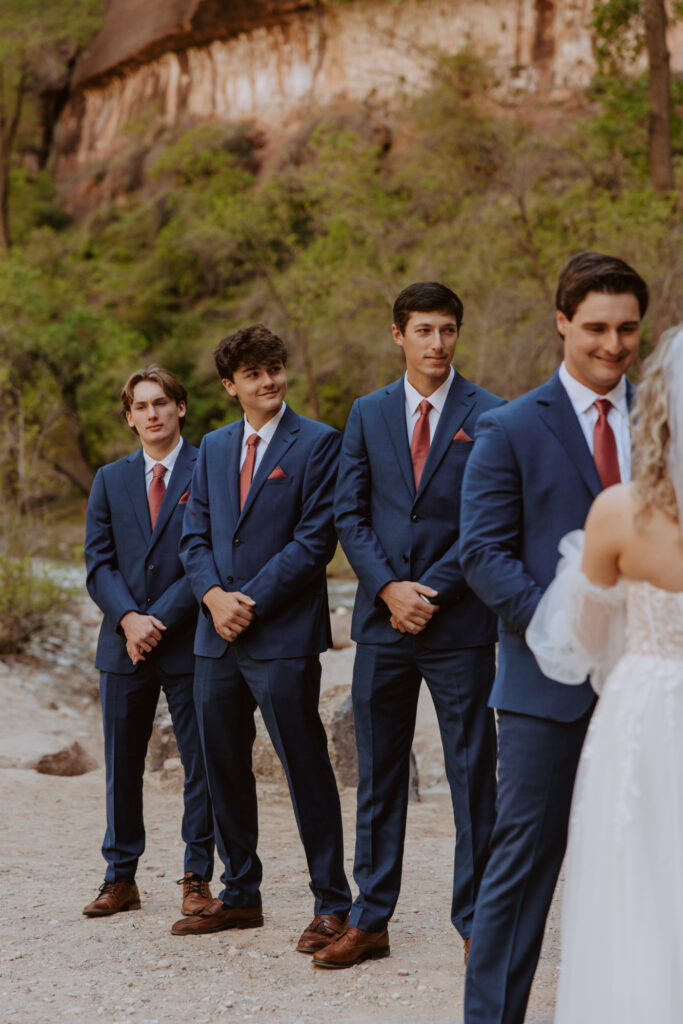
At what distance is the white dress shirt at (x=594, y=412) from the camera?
9.81 feet

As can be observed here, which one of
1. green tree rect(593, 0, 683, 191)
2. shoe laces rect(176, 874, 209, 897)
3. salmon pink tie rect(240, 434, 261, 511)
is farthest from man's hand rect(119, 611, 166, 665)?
green tree rect(593, 0, 683, 191)

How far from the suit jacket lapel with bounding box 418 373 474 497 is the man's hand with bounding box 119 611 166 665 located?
A: 1331 mm

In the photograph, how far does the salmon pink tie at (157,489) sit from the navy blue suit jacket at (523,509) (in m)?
2.11

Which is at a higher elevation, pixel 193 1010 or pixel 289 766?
pixel 289 766

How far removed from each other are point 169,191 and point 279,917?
110 feet

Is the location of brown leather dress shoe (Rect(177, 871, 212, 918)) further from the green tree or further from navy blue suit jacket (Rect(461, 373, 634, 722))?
the green tree

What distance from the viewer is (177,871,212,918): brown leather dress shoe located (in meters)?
4.40

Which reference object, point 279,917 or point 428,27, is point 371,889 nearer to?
point 279,917

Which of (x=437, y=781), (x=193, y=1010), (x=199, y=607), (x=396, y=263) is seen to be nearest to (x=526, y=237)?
(x=396, y=263)

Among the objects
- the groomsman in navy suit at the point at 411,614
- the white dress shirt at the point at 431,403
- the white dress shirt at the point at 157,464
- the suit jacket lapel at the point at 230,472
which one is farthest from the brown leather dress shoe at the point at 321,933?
the white dress shirt at the point at 157,464

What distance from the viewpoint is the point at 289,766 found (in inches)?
161

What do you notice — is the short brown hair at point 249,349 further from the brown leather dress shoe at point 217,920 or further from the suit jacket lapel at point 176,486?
the brown leather dress shoe at point 217,920

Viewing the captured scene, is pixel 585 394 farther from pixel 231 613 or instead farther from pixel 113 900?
pixel 113 900

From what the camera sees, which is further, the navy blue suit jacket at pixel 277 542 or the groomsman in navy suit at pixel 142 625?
the groomsman in navy suit at pixel 142 625
